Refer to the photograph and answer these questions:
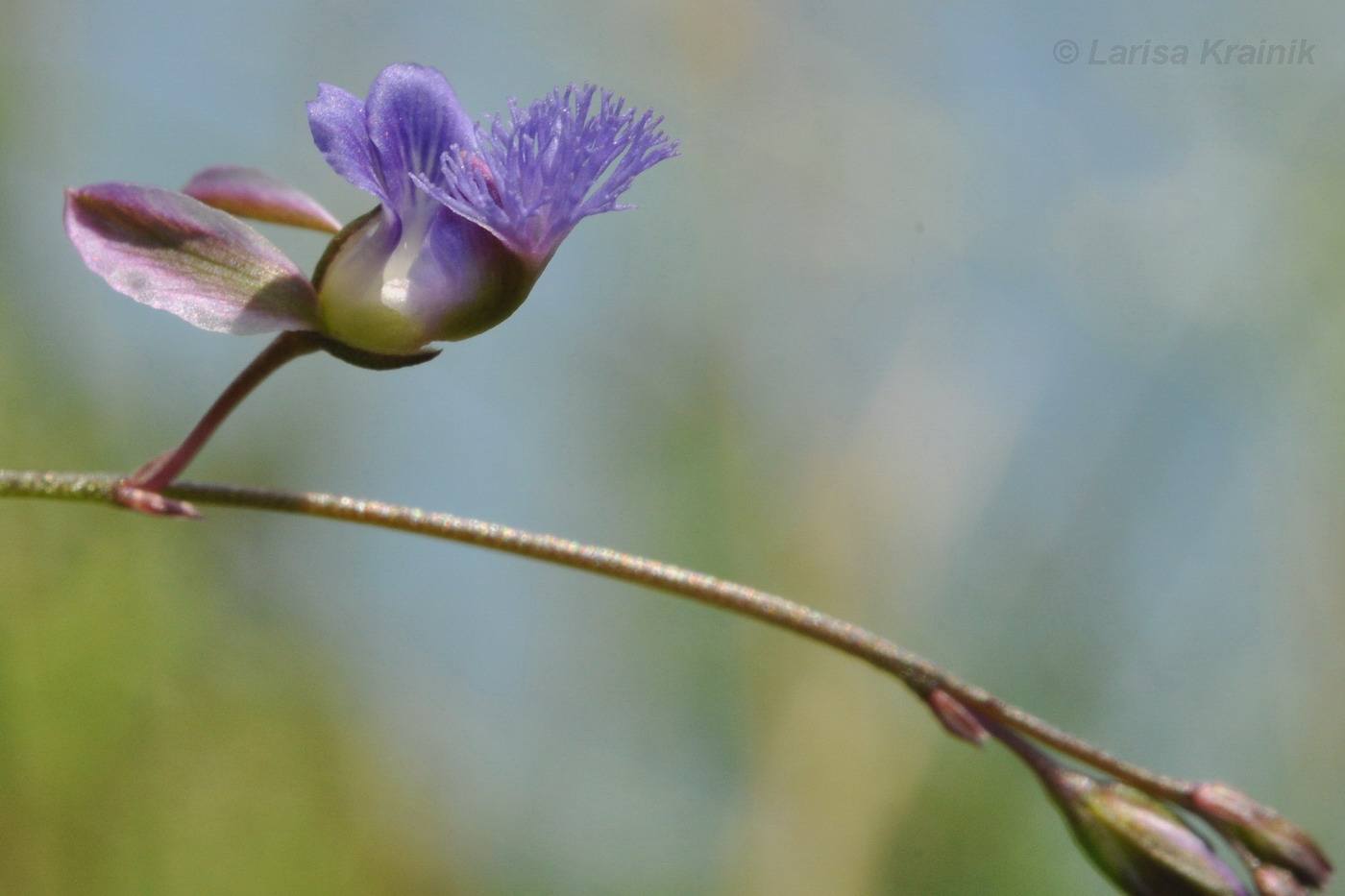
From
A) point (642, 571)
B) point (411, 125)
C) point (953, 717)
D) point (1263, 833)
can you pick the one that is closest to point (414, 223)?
point (411, 125)

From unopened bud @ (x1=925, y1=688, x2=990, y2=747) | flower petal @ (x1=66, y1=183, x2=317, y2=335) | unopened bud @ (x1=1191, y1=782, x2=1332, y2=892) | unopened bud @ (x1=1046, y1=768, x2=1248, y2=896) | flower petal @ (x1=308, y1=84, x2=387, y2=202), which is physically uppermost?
flower petal @ (x1=308, y1=84, x2=387, y2=202)

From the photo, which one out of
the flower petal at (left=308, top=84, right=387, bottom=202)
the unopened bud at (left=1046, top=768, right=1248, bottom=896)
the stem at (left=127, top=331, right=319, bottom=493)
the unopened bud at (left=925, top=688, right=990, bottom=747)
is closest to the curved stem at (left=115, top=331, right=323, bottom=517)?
the stem at (left=127, top=331, right=319, bottom=493)

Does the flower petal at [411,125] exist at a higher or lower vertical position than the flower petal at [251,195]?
higher

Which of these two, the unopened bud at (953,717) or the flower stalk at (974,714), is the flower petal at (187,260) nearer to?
the flower stalk at (974,714)

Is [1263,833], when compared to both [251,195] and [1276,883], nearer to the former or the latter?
[1276,883]

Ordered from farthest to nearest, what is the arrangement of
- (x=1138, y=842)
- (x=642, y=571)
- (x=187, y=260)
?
1. (x=1138, y=842)
2. (x=642, y=571)
3. (x=187, y=260)

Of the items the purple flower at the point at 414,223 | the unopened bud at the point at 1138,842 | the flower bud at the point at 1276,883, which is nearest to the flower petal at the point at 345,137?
the purple flower at the point at 414,223

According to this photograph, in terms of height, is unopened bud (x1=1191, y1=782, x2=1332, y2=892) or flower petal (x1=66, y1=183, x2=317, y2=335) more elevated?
flower petal (x1=66, y1=183, x2=317, y2=335)

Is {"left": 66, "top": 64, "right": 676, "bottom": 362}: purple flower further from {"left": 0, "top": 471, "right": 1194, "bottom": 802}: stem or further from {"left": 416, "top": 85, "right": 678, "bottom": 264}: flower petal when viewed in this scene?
{"left": 0, "top": 471, "right": 1194, "bottom": 802}: stem
